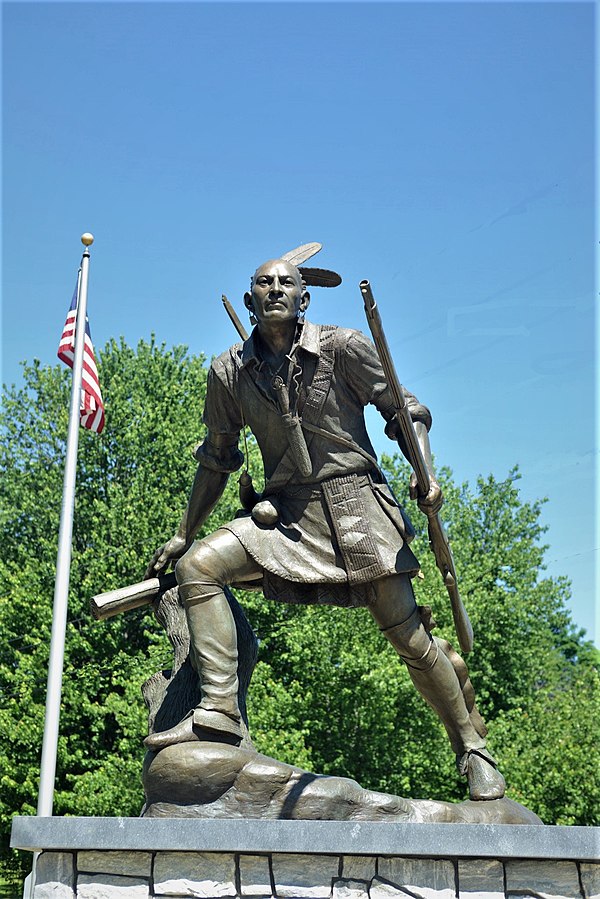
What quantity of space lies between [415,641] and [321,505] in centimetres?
84

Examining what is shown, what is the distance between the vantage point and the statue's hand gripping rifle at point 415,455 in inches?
189

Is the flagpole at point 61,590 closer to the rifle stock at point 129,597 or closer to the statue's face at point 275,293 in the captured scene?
the rifle stock at point 129,597

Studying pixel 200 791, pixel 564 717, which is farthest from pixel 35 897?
pixel 564 717

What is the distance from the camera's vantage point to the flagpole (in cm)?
1030

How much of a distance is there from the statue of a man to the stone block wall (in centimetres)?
85

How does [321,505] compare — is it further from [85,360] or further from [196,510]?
[85,360]

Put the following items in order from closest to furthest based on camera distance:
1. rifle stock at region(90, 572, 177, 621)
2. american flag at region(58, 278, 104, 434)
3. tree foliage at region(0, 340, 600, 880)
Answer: rifle stock at region(90, 572, 177, 621) → american flag at region(58, 278, 104, 434) → tree foliage at region(0, 340, 600, 880)

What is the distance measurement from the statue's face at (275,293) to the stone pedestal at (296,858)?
2446 mm

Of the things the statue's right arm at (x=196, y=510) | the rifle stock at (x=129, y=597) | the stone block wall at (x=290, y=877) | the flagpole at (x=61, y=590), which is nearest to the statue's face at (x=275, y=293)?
the statue's right arm at (x=196, y=510)

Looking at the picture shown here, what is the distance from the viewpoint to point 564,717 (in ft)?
59.1

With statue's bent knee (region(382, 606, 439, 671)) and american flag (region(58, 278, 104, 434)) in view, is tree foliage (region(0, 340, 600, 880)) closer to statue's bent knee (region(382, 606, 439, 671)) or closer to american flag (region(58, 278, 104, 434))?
american flag (region(58, 278, 104, 434))

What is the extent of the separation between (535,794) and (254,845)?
12904 millimetres

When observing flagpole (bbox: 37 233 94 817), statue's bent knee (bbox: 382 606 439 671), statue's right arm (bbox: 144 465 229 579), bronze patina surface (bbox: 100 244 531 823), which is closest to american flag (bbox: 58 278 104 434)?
flagpole (bbox: 37 233 94 817)

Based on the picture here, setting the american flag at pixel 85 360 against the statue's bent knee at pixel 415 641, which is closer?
the statue's bent knee at pixel 415 641
